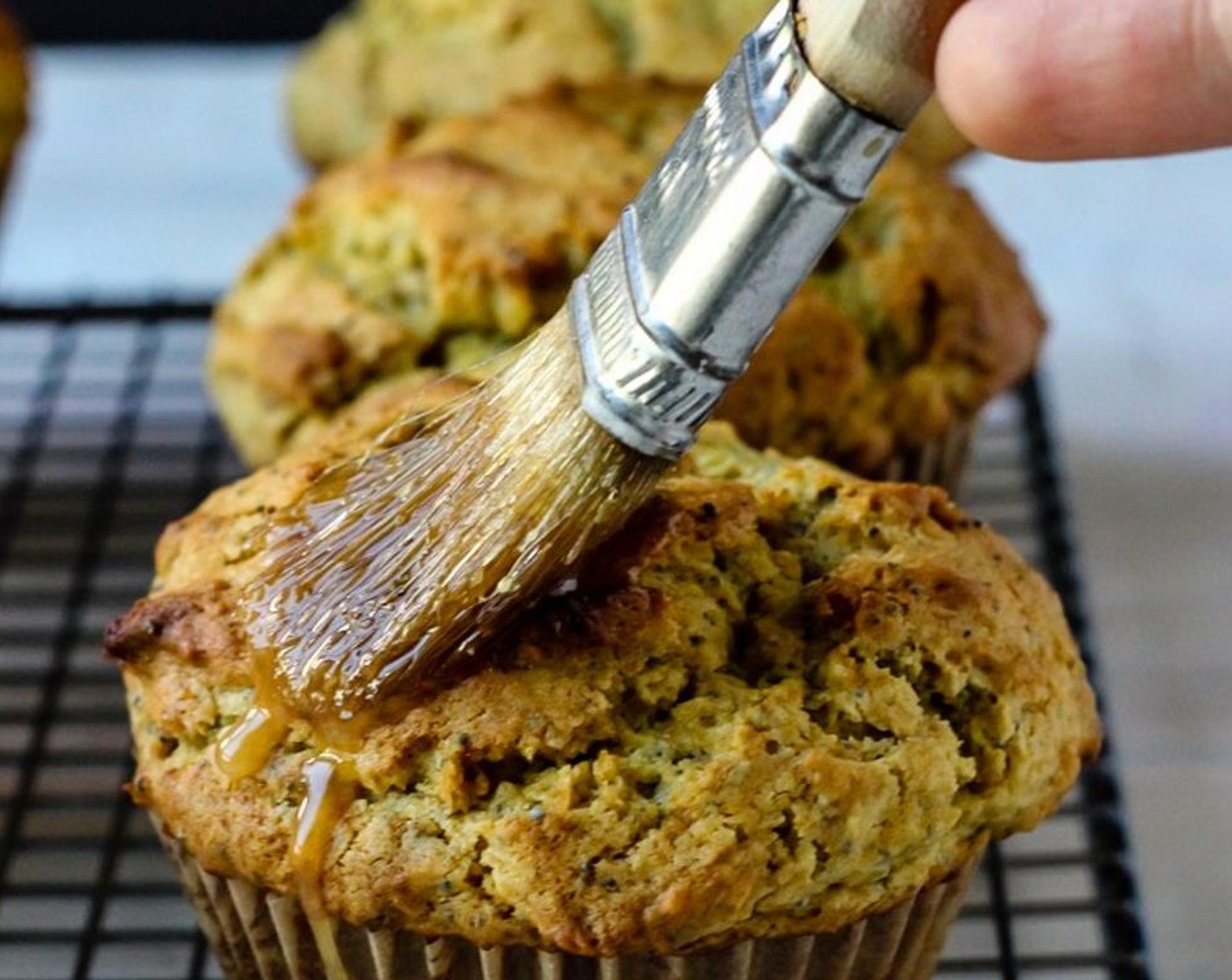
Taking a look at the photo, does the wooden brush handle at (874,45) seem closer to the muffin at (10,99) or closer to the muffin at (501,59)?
the muffin at (501,59)

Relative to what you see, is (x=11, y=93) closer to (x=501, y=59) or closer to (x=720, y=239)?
(x=501, y=59)

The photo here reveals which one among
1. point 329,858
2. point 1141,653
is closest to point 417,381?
point 329,858

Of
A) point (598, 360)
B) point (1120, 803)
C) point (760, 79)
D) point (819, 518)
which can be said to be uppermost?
point (760, 79)

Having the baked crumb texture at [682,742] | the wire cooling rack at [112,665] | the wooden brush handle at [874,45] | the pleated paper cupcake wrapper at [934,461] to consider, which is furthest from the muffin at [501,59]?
the wooden brush handle at [874,45]

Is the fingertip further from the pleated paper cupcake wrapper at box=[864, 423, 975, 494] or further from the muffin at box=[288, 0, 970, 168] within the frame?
the muffin at box=[288, 0, 970, 168]

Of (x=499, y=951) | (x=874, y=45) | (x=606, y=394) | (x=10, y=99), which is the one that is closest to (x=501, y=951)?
(x=499, y=951)

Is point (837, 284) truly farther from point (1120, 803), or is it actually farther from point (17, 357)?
point (17, 357)
